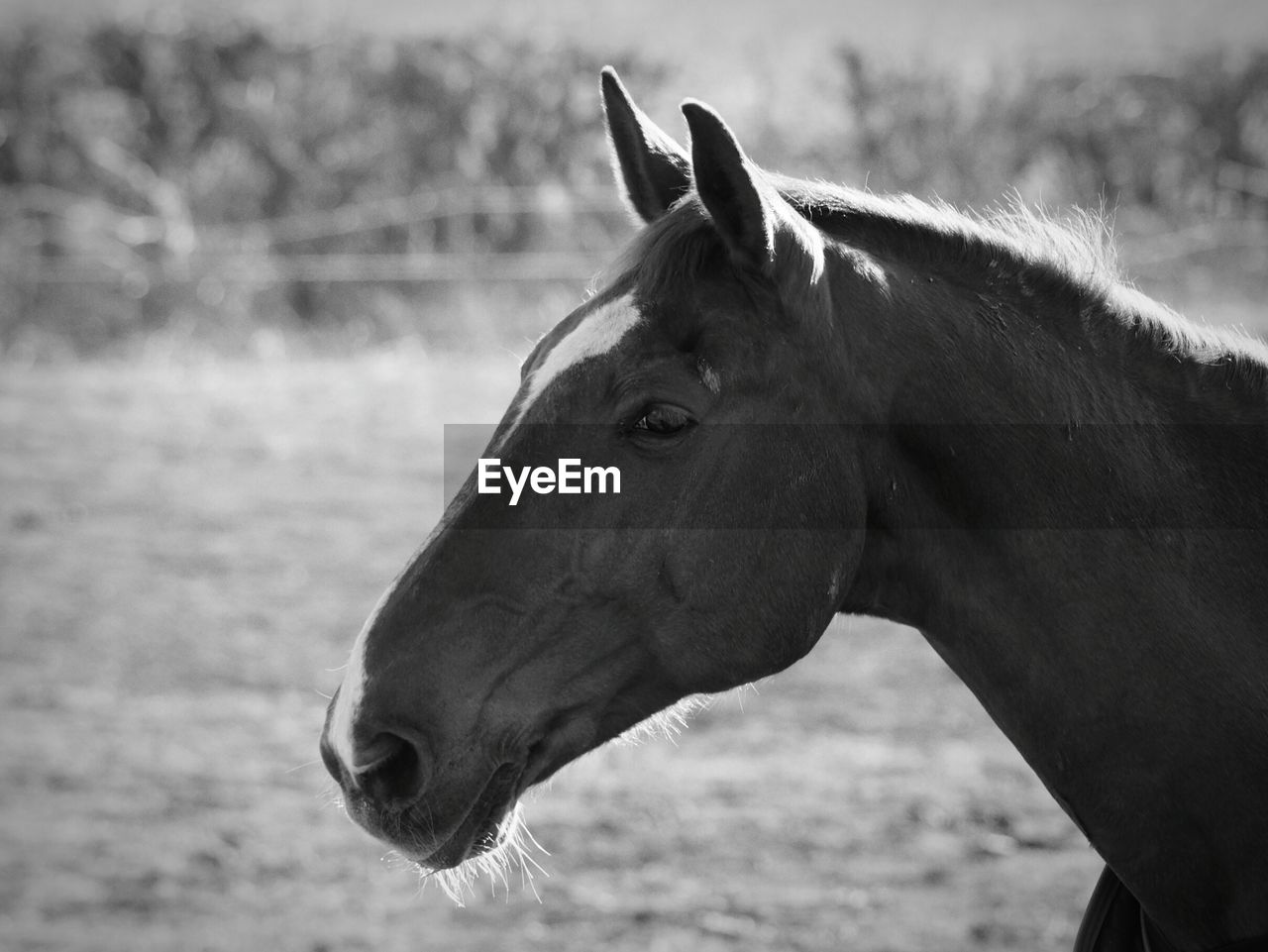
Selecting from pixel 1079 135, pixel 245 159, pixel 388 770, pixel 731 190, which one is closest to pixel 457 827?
pixel 388 770

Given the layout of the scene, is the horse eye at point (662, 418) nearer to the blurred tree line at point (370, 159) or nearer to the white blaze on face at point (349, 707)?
the white blaze on face at point (349, 707)

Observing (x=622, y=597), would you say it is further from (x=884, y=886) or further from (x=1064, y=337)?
(x=884, y=886)

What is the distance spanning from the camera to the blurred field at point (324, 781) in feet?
15.7

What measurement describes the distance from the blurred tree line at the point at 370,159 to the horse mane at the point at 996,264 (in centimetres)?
939

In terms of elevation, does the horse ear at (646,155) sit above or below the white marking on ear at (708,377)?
above

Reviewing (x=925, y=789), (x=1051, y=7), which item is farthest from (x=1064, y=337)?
(x=1051, y=7)

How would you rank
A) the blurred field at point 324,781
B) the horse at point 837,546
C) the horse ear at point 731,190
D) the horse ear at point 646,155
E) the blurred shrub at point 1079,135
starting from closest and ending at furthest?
the horse ear at point 731,190 < the horse at point 837,546 < the horse ear at point 646,155 < the blurred field at point 324,781 < the blurred shrub at point 1079,135

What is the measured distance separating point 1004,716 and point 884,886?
2899mm

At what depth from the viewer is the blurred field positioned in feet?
15.7

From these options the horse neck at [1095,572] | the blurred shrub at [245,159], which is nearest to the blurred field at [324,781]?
the horse neck at [1095,572]

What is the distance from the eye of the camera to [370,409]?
10.8 meters

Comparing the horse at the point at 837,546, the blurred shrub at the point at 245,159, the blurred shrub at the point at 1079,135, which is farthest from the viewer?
the blurred shrub at the point at 1079,135

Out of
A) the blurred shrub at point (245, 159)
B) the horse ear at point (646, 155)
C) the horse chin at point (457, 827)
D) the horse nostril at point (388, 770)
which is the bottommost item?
the horse chin at point (457, 827)

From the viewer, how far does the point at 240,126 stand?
12.5m
